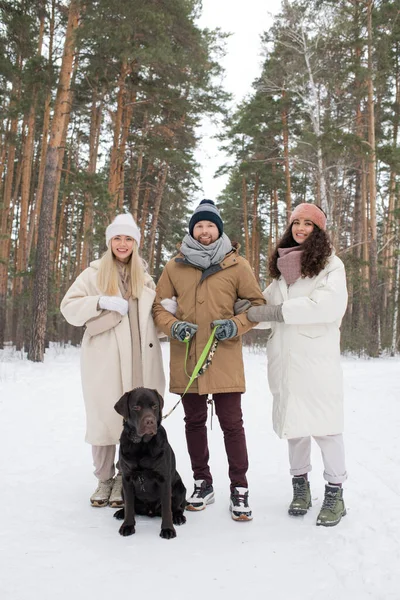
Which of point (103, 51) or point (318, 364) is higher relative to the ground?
point (103, 51)

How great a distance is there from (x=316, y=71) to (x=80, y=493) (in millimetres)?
16329

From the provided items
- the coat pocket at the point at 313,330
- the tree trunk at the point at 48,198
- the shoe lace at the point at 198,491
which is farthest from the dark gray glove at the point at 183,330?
the tree trunk at the point at 48,198

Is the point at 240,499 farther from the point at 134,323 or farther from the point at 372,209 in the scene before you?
the point at 372,209

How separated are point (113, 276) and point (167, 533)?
198 cm

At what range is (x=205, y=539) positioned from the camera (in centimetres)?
317

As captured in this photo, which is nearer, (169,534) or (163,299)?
(169,534)

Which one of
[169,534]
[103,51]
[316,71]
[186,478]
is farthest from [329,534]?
[316,71]

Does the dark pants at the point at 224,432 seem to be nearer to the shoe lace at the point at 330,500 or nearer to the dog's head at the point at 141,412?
the dog's head at the point at 141,412

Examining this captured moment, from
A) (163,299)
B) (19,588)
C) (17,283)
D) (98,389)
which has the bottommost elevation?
(19,588)

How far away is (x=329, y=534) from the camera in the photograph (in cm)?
320

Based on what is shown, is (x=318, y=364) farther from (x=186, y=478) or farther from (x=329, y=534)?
(x=186, y=478)

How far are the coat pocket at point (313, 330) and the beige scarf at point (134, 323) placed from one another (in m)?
1.31

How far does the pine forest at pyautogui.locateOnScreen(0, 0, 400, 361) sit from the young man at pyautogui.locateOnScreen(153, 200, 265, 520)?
9.12 meters

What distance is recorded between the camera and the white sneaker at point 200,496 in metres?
3.72
